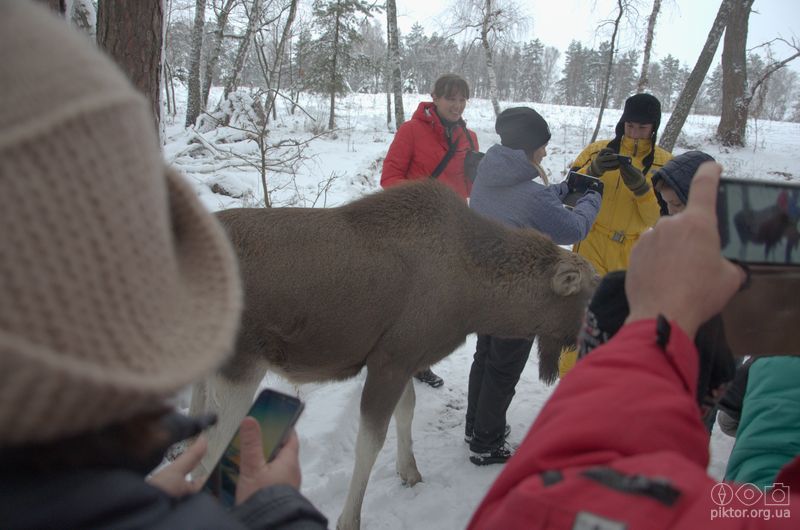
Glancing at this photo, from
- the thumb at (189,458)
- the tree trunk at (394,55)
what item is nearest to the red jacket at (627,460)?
the thumb at (189,458)

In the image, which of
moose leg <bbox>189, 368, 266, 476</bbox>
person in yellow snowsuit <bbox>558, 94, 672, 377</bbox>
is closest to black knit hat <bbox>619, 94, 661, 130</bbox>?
person in yellow snowsuit <bbox>558, 94, 672, 377</bbox>

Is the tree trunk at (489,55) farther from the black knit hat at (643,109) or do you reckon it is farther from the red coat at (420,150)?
the black knit hat at (643,109)

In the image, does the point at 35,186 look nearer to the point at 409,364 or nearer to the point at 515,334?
the point at 409,364

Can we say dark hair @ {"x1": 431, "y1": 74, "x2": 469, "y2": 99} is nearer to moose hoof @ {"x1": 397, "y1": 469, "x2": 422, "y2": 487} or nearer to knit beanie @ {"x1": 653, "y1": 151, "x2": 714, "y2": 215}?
knit beanie @ {"x1": 653, "y1": 151, "x2": 714, "y2": 215}

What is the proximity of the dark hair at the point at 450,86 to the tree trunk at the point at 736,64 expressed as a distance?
1641 centimetres

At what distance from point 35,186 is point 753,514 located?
1.33m

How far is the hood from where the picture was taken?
10.9 feet

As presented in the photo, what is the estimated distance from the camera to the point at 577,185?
12.5 feet

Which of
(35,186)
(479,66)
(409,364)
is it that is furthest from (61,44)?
(479,66)

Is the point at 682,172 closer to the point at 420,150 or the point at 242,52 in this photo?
the point at 420,150

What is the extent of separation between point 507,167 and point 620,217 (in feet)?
4.25

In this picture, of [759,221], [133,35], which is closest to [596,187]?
[759,221]

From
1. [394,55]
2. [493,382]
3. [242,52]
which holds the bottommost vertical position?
[493,382]

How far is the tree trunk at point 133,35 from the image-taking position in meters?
3.29
